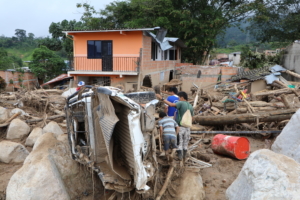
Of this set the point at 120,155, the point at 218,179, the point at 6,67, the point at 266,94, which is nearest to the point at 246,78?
the point at 266,94

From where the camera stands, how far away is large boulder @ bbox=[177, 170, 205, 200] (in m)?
5.37

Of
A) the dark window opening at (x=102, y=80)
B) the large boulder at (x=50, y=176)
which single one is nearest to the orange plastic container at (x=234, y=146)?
the large boulder at (x=50, y=176)

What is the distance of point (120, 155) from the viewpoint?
5.25m

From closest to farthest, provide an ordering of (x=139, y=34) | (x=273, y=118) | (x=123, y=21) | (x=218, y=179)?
(x=218, y=179) → (x=273, y=118) → (x=139, y=34) → (x=123, y=21)

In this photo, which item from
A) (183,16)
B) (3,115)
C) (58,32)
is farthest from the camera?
(58,32)

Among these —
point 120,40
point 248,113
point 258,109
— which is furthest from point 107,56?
point 248,113

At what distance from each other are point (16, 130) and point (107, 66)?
8474mm

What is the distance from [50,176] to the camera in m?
5.27

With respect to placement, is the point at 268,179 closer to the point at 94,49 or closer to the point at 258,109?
the point at 258,109

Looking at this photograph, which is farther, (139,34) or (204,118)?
(139,34)

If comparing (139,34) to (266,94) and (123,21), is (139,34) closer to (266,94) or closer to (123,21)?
(266,94)

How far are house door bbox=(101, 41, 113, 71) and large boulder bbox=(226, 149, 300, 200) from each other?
14481mm

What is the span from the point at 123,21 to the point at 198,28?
7791 mm

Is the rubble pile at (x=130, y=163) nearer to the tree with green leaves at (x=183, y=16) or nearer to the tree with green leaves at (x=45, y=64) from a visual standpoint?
the tree with green leaves at (x=183, y=16)
